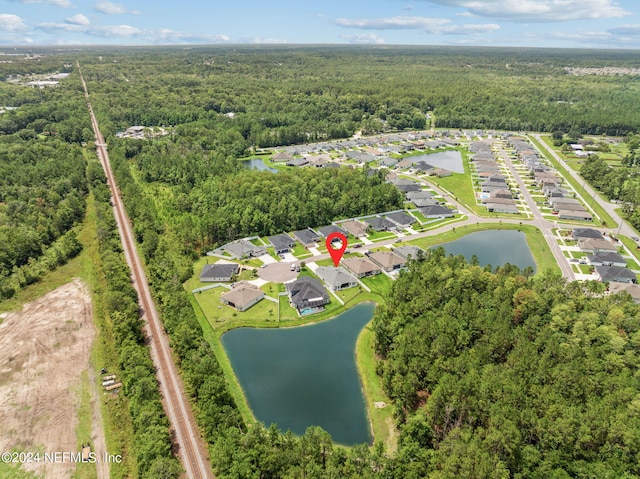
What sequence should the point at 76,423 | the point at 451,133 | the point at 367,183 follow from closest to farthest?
the point at 76,423 < the point at 367,183 < the point at 451,133

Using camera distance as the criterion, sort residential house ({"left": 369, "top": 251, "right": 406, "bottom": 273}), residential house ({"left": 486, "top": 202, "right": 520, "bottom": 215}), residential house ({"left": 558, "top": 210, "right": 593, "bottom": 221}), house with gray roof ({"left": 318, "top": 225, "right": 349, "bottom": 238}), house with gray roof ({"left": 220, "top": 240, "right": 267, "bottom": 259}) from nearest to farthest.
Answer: residential house ({"left": 369, "top": 251, "right": 406, "bottom": 273}) < house with gray roof ({"left": 220, "top": 240, "right": 267, "bottom": 259}) < house with gray roof ({"left": 318, "top": 225, "right": 349, "bottom": 238}) < residential house ({"left": 558, "top": 210, "right": 593, "bottom": 221}) < residential house ({"left": 486, "top": 202, "right": 520, "bottom": 215})

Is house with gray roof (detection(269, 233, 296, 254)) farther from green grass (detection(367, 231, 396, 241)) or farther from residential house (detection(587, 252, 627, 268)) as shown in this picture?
residential house (detection(587, 252, 627, 268))

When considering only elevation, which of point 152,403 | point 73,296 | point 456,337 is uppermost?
point 456,337

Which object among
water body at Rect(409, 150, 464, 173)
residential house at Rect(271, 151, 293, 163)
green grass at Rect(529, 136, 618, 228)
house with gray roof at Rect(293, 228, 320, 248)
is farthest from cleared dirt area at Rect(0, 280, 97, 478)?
water body at Rect(409, 150, 464, 173)

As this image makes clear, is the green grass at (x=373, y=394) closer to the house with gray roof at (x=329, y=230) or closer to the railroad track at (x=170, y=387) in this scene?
the railroad track at (x=170, y=387)

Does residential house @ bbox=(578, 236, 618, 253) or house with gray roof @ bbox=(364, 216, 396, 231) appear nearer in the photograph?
residential house @ bbox=(578, 236, 618, 253)

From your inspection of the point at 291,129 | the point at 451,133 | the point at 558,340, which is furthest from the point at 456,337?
the point at 451,133

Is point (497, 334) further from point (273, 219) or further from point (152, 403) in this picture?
point (273, 219)

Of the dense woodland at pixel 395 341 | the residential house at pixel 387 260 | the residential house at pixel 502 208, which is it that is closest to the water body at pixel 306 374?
the dense woodland at pixel 395 341
